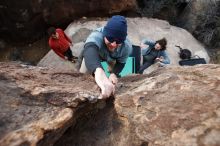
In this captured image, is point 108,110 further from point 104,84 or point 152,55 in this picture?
point 152,55

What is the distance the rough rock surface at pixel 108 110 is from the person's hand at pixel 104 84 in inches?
2.5

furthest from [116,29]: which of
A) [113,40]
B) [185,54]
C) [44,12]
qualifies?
[44,12]

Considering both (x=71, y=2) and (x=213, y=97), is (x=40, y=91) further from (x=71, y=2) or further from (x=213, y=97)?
(x=71, y=2)

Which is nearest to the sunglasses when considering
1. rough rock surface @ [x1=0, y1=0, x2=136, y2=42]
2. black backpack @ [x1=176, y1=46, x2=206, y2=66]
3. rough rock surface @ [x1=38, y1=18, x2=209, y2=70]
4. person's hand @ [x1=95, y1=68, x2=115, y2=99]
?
person's hand @ [x1=95, y1=68, x2=115, y2=99]

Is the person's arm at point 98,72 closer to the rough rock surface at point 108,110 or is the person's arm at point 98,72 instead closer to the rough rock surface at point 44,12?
the rough rock surface at point 108,110

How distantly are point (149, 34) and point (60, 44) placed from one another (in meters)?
2.89

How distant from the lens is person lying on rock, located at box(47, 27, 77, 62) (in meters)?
7.24

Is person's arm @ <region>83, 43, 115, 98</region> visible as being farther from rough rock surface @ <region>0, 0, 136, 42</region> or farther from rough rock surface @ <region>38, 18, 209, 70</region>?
rough rock surface @ <region>0, 0, 136, 42</region>

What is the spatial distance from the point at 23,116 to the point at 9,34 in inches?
317

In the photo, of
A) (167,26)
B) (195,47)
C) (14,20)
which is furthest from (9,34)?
(195,47)

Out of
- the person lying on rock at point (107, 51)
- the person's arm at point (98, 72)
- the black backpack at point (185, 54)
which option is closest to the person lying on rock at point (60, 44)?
the black backpack at point (185, 54)

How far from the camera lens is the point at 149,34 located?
935cm

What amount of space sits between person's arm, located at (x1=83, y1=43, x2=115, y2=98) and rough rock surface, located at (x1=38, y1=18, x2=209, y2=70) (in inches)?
203

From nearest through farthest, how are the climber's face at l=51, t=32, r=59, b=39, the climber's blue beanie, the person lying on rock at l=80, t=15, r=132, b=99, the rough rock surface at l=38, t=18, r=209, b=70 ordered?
the person lying on rock at l=80, t=15, r=132, b=99 < the climber's blue beanie < the climber's face at l=51, t=32, r=59, b=39 < the rough rock surface at l=38, t=18, r=209, b=70
